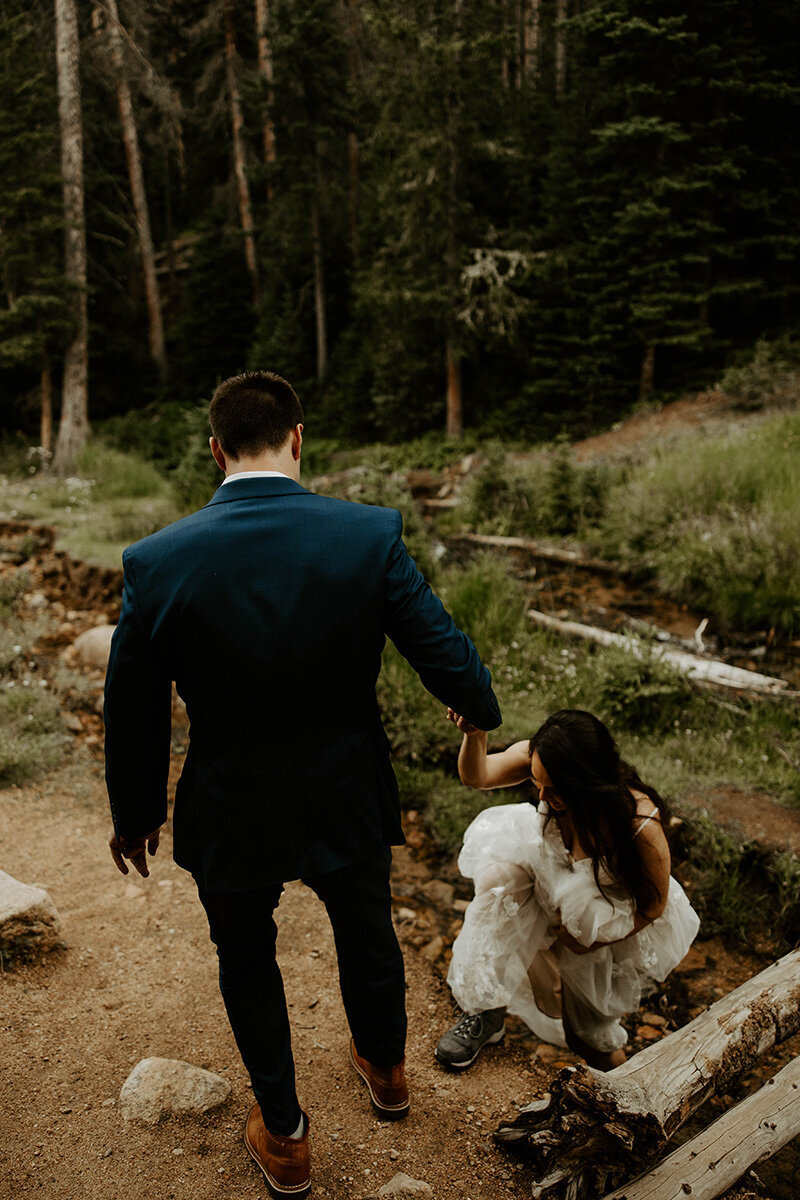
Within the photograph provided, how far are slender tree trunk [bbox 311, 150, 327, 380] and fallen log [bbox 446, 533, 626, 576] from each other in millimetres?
12060

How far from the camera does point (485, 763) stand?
2326 millimetres

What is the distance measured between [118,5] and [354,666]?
1880 centimetres

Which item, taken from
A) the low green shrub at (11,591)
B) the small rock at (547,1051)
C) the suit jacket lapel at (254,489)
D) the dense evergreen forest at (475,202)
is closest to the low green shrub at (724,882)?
the small rock at (547,1051)

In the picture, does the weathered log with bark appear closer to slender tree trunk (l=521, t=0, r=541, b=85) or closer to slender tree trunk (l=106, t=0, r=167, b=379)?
slender tree trunk (l=106, t=0, r=167, b=379)

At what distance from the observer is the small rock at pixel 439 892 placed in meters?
3.60

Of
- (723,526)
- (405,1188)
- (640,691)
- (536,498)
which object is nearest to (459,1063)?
(405,1188)

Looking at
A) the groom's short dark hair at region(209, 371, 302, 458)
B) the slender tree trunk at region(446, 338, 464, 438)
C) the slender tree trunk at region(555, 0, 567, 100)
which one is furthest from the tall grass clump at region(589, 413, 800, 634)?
the slender tree trunk at region(555, 0, 567, 100)

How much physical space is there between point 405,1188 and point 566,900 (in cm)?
93

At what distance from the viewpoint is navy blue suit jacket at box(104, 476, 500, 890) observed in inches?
63.1

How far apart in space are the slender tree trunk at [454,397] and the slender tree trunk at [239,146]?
7943mm

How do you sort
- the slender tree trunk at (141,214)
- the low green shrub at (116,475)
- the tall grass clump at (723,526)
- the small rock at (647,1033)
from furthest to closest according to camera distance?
the slender tree trunk at (141,214), the low green shrub at (116,475), the tall grass clump at (723,526), the small rock at (647,1033)

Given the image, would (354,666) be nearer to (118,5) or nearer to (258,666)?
(258,666)

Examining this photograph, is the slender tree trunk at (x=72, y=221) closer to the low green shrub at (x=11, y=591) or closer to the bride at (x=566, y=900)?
the low green shrub at (x=11, y=591)

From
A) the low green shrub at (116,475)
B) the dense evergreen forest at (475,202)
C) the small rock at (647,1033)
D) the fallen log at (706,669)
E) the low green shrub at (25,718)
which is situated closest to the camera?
the small rock at (647,1033)
